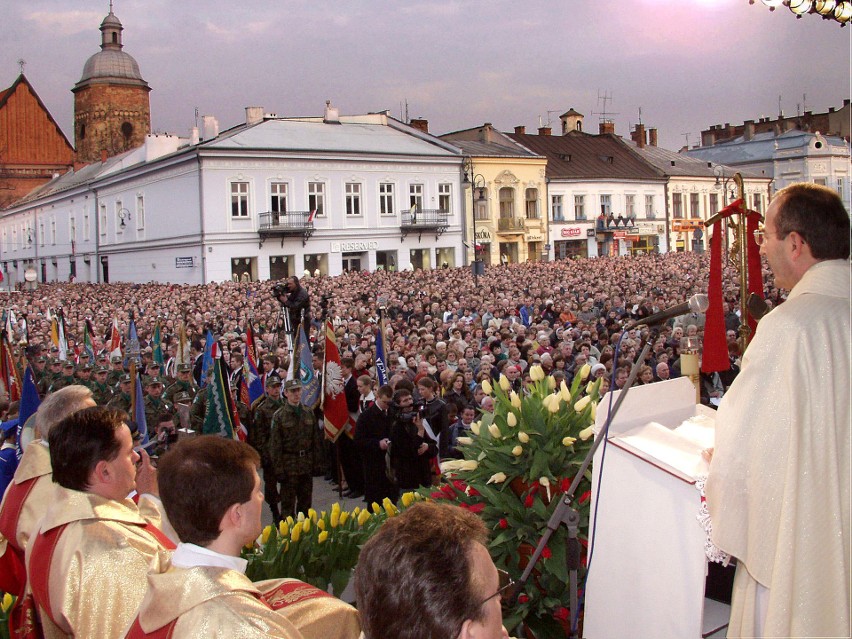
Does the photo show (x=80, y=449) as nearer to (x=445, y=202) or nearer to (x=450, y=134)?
(x=445, y=202)

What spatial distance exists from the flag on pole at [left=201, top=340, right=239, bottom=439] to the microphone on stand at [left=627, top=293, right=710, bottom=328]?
682cm

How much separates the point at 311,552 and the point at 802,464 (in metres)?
3.01

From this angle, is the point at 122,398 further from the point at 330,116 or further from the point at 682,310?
the point at 330,116

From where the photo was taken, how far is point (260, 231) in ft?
126

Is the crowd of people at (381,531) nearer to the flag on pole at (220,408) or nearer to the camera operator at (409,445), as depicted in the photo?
the flag on pole at (220,408)

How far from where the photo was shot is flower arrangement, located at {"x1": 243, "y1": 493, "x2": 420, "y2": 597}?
4633 millimetres

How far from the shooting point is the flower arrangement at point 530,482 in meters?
4.07

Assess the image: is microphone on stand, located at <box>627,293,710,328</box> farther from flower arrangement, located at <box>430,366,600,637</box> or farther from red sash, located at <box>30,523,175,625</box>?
red sash, located at <box>30,523,175,625</box>

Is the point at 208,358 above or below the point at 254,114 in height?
below

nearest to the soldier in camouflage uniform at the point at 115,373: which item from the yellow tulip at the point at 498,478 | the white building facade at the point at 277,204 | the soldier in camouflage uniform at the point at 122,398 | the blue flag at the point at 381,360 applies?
the soldier in camouflage uniform at the point at 122,398

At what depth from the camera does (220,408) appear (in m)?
9.49

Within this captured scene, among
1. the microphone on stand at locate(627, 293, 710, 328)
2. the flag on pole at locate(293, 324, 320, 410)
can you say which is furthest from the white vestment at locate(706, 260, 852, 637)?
the flag on pole at locate(293, 324, 320, 410)

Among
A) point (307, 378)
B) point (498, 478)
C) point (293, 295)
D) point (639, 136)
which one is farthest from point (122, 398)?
point (639, 136)

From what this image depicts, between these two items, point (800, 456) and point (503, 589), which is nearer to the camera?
point (503, 589)
